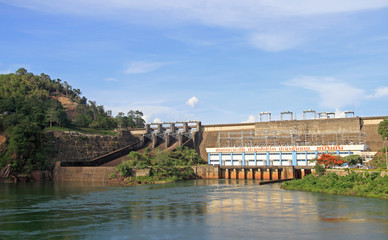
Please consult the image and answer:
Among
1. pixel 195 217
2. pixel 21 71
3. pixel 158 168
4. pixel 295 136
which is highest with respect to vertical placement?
pixel 21 71

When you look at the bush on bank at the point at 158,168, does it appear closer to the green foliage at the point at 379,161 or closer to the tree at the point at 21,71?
the green foliage at the point at 379,161

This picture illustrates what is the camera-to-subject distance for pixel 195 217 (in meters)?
30.5

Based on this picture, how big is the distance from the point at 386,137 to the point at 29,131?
65.0 metres

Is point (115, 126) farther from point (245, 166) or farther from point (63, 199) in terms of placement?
point (63, 199)

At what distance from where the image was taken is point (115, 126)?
4422 inches

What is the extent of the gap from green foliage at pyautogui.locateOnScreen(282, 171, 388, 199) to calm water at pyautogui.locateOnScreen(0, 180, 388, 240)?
90.6 inches

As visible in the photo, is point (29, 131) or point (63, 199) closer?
point (63, 199)

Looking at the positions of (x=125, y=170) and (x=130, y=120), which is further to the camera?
(x=130, y=120)

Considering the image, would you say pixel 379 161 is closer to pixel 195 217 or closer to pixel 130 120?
pixel 195 217

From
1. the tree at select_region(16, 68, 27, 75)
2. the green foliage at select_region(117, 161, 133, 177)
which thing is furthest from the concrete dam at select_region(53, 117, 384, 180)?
the tree at select_region(16, 68, 27, 75)

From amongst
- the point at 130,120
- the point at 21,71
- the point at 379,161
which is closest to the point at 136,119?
the point at 130,120

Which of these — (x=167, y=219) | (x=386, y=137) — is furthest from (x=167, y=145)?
(x=167, y=219)

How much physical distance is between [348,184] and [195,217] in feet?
70.6

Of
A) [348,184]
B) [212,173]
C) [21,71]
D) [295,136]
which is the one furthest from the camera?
[21,71]
